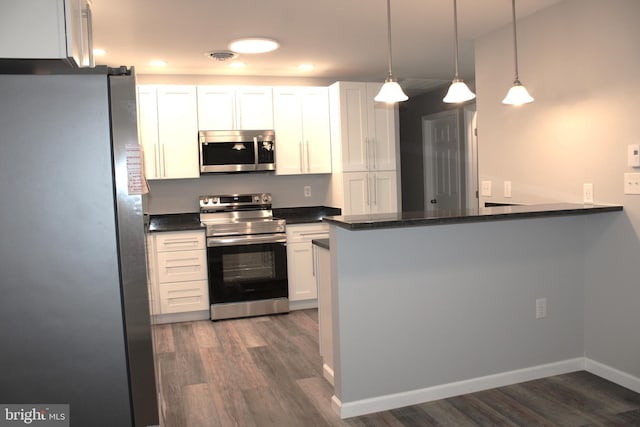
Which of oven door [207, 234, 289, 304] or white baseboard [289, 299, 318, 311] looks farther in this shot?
white baseboard [289, 299, 318, 311]

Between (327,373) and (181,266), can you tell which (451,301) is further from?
(181,266)

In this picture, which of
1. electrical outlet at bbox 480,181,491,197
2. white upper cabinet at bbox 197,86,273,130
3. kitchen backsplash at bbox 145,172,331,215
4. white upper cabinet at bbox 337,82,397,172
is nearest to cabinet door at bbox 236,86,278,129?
white upper cabinet at bbox 197,86,273,130

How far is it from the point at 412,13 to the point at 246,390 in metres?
2.63

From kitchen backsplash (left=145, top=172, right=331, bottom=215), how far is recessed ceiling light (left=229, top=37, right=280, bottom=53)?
5.05ft

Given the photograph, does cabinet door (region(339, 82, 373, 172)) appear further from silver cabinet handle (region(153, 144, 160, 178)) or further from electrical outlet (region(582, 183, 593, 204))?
electrical outlet (region(582, 183, 593, 204))

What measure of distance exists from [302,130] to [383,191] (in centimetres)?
102

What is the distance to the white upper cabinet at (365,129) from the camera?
522 centimetres

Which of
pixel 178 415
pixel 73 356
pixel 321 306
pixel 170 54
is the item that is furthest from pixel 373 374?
pixel 170 54

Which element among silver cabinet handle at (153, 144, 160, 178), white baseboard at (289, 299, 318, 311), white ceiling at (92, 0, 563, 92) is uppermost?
white ceiling at (92, 0, 563, 92)

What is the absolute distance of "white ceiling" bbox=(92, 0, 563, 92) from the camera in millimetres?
3307

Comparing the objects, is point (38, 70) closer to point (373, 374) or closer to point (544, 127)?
point (373, 374)

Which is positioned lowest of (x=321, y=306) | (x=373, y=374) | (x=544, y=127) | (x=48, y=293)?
(x=373, y=374)

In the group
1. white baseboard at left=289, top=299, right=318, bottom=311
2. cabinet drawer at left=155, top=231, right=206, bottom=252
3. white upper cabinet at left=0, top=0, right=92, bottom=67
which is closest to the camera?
white upper cabinet at left=0, top=0, right=92, bottom=67

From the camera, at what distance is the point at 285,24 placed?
3.68m
